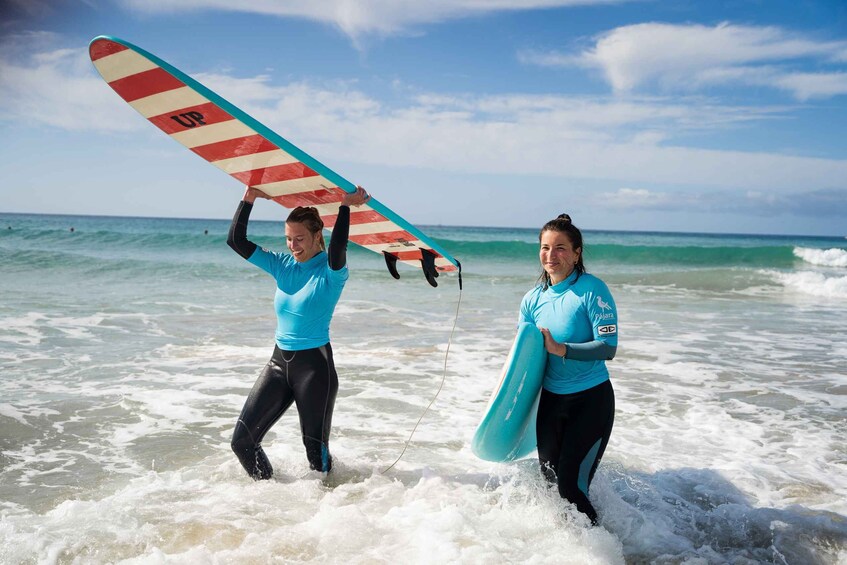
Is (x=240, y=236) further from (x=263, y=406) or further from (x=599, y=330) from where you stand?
(x=599, y=330)

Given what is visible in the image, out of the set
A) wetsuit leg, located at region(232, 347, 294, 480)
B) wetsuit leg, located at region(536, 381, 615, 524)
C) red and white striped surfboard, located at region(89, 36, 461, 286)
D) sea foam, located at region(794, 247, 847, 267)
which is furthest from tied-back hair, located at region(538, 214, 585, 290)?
sea foam, located at region(794, 247, 847, 267)

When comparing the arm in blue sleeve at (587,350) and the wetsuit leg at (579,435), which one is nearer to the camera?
the arm in blue sleeve at (587,350)

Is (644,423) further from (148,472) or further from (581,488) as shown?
(148,472)

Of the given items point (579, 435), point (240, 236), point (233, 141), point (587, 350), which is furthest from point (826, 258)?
point (233, 141)

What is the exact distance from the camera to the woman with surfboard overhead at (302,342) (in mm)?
3896

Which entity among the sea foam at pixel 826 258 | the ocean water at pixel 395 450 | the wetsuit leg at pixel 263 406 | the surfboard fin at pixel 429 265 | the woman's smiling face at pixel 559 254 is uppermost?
the woman's smiling face at pixel 559 254

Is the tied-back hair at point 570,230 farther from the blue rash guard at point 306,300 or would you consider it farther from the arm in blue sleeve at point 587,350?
the blue rash guard at point 306,300

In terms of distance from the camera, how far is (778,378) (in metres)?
7.52

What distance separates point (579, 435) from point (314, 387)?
157cm

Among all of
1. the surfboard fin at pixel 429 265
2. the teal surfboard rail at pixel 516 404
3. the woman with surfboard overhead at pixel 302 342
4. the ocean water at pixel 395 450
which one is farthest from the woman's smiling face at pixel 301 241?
the ocean water at pixel 395 450

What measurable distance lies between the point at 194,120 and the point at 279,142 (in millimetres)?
569

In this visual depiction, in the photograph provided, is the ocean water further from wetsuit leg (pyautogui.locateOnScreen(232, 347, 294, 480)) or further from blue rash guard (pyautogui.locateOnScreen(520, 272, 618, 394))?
blue rash guard (pyautogui.locateOnScreen(520, 272, 618, 394))

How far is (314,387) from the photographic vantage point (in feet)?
12.9

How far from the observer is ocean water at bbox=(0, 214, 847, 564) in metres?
3.54
